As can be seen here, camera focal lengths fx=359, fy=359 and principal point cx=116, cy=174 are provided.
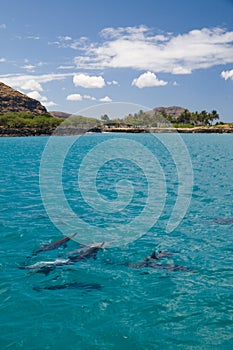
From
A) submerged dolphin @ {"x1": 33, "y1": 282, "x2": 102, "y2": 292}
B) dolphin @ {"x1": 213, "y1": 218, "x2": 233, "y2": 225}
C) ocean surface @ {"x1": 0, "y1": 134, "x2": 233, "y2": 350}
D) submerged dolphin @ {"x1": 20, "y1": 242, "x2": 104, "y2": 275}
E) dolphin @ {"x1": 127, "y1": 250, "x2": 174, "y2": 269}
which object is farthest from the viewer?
dolphin @ {"x1": 213, "y1": 218, "x2": 233, "y2": 225}

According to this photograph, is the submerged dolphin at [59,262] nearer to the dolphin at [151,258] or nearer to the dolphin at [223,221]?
the dolphin at [151,258]

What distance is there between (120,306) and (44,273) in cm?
375

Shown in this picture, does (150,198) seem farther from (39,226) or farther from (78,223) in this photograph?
(39,226)

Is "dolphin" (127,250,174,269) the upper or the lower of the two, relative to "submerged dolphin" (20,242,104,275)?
lower

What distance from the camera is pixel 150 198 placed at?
29109 millimetres

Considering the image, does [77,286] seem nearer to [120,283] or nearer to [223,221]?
[120,283]

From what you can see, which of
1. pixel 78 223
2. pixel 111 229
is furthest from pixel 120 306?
pixel 78 223

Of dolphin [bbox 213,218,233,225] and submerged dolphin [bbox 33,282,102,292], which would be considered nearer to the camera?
submerged dolphin [bbox 33,282,102,292]

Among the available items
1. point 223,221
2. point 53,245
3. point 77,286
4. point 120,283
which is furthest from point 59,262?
point 223,221

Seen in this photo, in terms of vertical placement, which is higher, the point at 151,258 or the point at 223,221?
the point at 223,221

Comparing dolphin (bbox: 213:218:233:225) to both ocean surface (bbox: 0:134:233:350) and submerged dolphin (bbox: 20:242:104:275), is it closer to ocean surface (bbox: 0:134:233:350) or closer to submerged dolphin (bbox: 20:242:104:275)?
ocean surface (bbox: 0:134:233:350)

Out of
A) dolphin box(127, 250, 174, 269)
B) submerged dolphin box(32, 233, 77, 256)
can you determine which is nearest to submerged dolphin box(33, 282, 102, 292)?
dolphin box(127, 250, 174, 269)

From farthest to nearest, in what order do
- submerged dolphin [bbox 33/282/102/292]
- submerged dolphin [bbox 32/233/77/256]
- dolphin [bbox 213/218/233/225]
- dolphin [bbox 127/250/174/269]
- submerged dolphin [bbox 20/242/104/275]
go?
dolphin [bbox 213/218/233/225] < submerged dolphin [bbox 32/233/77/256] < dolphin [bbox 127/250/174/269] < submerged dolphin [bbox 20/242/104/275] < submerged dolphin [bbox 33/282/102/292]

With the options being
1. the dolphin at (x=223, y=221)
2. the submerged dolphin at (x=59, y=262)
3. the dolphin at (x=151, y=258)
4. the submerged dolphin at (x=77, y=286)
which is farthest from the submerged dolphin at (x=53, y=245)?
the dolphin at (x=223, y=221)
